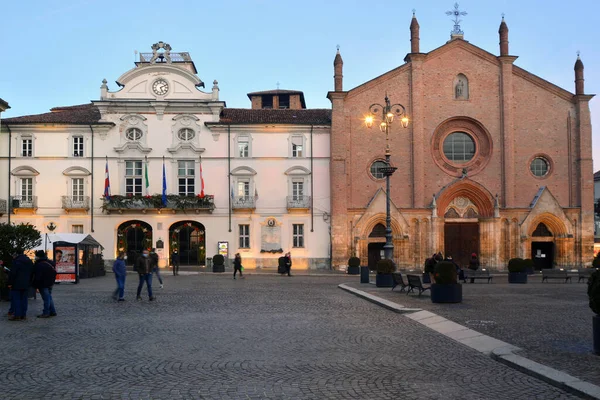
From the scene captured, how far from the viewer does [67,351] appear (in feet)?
35.6

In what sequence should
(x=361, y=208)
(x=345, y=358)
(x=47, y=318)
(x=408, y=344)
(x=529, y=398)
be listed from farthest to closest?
1. (x=361, y=208)
2. (x=47, y=318)
3. (x=408, y=344)
4. (x=345, y=358)
5. (x=529, y=398)

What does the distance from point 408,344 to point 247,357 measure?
3254mm

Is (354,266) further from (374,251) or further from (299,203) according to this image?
(299,203)

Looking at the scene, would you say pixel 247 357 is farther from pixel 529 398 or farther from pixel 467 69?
pixel 467 69

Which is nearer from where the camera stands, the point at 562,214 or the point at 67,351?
the point at 67,351

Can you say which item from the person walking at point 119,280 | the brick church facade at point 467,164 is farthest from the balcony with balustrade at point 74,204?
the person walking at point 119,280

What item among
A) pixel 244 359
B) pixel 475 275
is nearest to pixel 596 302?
pixel 244 359

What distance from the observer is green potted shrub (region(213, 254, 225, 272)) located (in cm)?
4022

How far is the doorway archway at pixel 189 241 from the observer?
4362cm

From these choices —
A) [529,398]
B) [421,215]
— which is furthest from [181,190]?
[529,398]

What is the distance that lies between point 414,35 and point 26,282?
35567 mm

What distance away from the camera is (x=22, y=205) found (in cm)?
4222

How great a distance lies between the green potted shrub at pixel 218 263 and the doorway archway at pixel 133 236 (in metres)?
5.93

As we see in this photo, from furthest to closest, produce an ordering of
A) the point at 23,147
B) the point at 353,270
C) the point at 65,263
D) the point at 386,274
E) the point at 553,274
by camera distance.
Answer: the point at 23,147, the point at 353,270, the point at 553,274, the point at 65,263, the point at 386,274
